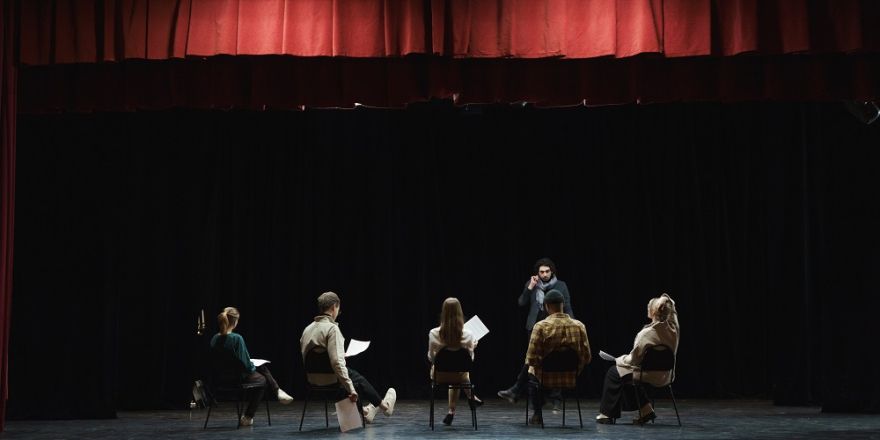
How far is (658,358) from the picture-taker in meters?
8.25

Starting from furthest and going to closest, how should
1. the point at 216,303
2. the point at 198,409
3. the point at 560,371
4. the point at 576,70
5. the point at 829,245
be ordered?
1. the point at 216,303
2. the point at 198,409
3. the point at 829,245
4. the point at 560,371
5. the point at 576,70

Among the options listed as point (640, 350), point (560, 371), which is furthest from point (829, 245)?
point (560, 371)

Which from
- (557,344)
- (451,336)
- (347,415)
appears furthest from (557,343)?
(347,415)

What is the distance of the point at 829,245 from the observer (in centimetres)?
938

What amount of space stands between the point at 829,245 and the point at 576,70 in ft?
12.2

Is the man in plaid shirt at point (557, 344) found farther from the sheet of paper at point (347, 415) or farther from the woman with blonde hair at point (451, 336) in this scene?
the sheet of paper at point (347, 415)

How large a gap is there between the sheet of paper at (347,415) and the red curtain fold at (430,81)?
2.31 metres

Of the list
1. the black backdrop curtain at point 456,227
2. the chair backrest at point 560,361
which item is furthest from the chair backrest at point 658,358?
the black backdrop curtain at point 456,227

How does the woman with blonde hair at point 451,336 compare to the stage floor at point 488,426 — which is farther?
the woman with blonde hair at point 451,336

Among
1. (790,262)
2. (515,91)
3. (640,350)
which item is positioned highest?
(515,91)

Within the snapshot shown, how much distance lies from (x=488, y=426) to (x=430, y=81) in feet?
10.5

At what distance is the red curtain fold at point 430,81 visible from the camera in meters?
6.86

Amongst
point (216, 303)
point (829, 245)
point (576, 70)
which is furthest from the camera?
point (216, 303)

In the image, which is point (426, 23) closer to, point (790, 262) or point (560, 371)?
point (560, 371)
